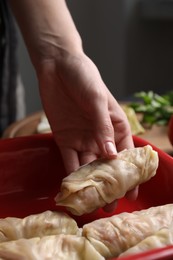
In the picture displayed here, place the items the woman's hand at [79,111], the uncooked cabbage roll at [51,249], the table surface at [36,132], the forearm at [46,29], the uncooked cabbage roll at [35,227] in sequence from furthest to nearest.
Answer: the table surface at [36,132] → the forearm at [46,29] → the woman's hand at [79,111] → the uncooked cabbage roll at [35,227] → the uncooked cabbage roll at [51,249]

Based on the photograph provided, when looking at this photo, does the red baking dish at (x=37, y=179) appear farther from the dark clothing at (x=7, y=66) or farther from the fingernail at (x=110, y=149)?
the dark clothing at (x=7, y=66)

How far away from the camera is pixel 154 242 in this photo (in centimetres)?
104

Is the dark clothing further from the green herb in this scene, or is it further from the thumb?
the thumb

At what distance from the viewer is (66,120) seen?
1.48 meters

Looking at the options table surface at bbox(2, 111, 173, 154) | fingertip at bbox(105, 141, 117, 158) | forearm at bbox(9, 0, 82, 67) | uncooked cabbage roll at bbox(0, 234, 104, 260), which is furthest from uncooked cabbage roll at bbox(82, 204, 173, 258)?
table surface at bbox(2, 111, 173, 154)

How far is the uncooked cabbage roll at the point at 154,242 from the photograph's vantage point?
40.5 inches

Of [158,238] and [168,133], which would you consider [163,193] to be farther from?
[168,133]

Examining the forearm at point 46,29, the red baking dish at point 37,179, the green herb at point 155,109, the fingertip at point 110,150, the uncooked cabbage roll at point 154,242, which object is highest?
the forearm at point 46,29

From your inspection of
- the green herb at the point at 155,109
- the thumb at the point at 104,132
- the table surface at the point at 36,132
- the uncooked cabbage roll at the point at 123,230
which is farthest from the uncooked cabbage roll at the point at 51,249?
the green herb at the point at 155,109

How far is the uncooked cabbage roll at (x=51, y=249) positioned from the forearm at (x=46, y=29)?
2.00ft

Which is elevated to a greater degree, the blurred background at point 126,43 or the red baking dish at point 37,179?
the red baking dish at point 37,179

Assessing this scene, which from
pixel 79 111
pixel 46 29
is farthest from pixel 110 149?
pixel 46 29

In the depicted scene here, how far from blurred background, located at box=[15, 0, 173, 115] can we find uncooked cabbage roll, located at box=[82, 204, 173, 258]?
221cm

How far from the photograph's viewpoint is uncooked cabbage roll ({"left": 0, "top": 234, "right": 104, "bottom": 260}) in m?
0.99
